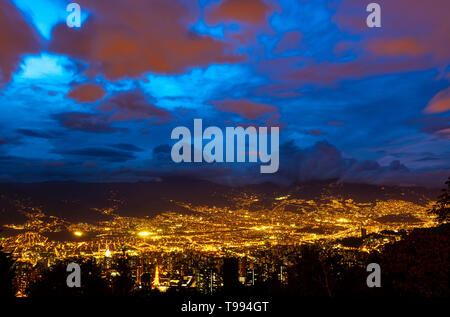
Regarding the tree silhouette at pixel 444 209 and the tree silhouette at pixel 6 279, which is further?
the tree silhouette at pixel 444 209

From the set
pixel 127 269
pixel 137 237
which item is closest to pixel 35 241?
pixel 137 237

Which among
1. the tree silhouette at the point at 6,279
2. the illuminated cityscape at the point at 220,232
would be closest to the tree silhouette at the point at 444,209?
the illuminated cityscape at the point at 220,232

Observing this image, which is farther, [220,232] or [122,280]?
[220,232]

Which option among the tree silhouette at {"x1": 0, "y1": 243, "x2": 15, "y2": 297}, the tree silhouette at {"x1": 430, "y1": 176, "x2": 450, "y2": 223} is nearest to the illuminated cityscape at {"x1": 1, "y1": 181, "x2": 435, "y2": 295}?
the tree silhouette at {"x1": 0, "y1": 243, "x2": 15, "y2": 297}

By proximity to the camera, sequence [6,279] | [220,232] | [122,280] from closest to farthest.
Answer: [6,279], [122,280], [220,232]

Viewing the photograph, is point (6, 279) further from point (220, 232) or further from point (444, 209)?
point (220, 232)

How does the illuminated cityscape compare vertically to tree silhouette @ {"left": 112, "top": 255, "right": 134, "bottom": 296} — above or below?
below

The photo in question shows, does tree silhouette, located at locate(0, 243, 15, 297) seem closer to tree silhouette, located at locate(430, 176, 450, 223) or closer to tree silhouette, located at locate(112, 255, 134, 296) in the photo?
tree silhouette, located at locate(112, 255, 134, 296)

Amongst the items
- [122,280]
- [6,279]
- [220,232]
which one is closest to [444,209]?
[122,280]

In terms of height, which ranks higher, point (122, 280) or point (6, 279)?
point (6, 279)

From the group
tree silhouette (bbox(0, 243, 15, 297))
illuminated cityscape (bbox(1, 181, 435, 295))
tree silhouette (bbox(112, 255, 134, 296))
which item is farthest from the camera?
illuminated cityscape (bbox(1, 181, 435, 295))

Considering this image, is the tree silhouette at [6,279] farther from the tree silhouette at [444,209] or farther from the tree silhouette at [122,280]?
the tree silhouette at [444,209]
